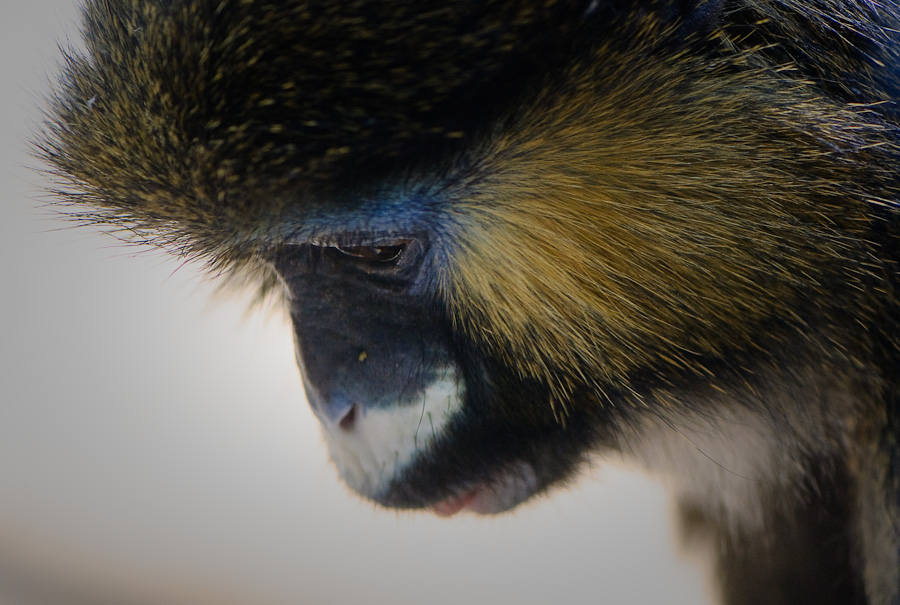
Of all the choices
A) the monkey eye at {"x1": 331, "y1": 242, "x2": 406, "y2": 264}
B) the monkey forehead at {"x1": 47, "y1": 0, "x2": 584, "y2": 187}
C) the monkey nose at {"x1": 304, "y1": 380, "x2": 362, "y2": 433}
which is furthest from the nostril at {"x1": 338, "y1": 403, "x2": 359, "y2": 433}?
the monkey forehead at {"x1": 47, "y1": 0, "x2": 584, "y2": 187}

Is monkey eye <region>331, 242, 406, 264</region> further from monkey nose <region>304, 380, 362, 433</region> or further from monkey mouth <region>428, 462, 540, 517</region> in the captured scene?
monkey mouth <region>428, 462, 540, 517</region>

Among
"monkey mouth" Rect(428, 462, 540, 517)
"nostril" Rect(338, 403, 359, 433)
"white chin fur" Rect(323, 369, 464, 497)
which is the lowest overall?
"monkey mouth" Rect(428, 462, 540, 517)

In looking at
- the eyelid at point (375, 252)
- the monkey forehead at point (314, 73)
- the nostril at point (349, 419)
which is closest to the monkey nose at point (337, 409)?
the nostril at point (349, 419)

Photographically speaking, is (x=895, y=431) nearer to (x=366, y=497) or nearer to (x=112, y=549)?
(x=366, y=497)

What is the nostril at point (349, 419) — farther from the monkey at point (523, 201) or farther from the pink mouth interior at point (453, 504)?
the pink mouth interior at point (453, 504)

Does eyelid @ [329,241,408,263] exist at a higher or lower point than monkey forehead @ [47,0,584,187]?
lower

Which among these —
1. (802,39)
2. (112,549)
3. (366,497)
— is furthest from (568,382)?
(112,549)

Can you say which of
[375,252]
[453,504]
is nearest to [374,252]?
[375,252]

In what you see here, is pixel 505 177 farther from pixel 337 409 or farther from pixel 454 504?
pixel 454 504
